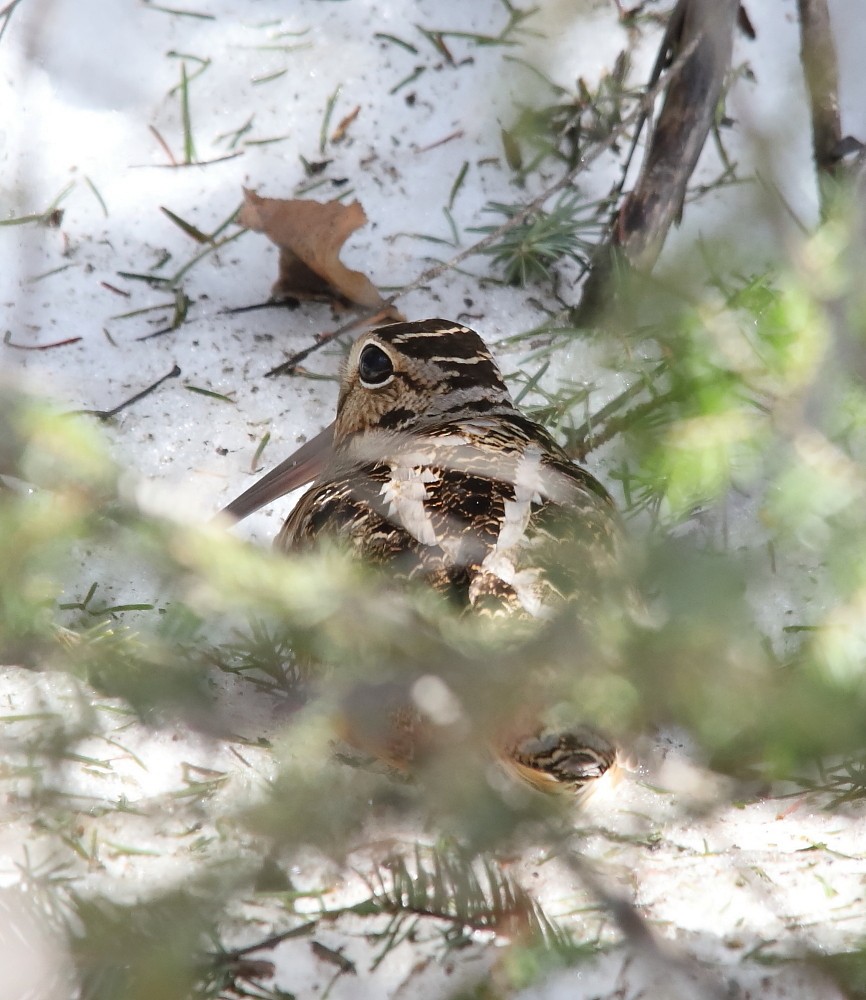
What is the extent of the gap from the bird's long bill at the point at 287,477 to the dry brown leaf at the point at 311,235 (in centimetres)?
Answer: 38

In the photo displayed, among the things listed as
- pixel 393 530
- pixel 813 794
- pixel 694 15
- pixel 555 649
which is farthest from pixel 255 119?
pixel 555 649

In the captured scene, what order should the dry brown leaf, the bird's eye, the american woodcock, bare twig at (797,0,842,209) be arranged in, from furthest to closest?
the dry brown leaf
the bird's eye
bare twig at (797,0,842,209)
the american woodcock

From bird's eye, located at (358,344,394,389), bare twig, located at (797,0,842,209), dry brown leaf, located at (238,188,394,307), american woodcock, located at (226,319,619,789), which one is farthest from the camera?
dry brown leaf, located at (238,188,394,307)

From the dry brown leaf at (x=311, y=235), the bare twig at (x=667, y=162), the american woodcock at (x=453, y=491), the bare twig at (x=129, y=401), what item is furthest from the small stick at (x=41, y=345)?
the bare twig at (x=667, y=162)

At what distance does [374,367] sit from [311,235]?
44 cm

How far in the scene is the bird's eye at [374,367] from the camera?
252 cm

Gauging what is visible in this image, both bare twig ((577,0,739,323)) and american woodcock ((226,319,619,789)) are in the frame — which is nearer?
american woodcock ((226,319,619,789))

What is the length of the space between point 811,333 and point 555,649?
610 millimetres

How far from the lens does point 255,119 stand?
3014 millimetres

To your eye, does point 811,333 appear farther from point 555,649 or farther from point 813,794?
point 813,794

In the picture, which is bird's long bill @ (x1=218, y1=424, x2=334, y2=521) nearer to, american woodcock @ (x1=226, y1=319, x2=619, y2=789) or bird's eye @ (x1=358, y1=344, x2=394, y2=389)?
american woodcock @ (x1=226, y1=319, x2=619, y2=789)

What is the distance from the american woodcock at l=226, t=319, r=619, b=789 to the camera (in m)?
1.54

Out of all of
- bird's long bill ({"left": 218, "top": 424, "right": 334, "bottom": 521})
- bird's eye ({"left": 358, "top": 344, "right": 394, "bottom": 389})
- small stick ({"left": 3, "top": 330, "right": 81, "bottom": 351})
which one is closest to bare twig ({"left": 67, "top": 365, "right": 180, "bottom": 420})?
small stick ({"left": 3, "top": 330, "right": 81, "bottom": 351})

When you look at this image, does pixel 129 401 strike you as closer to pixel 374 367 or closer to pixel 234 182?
pixel 374 367
